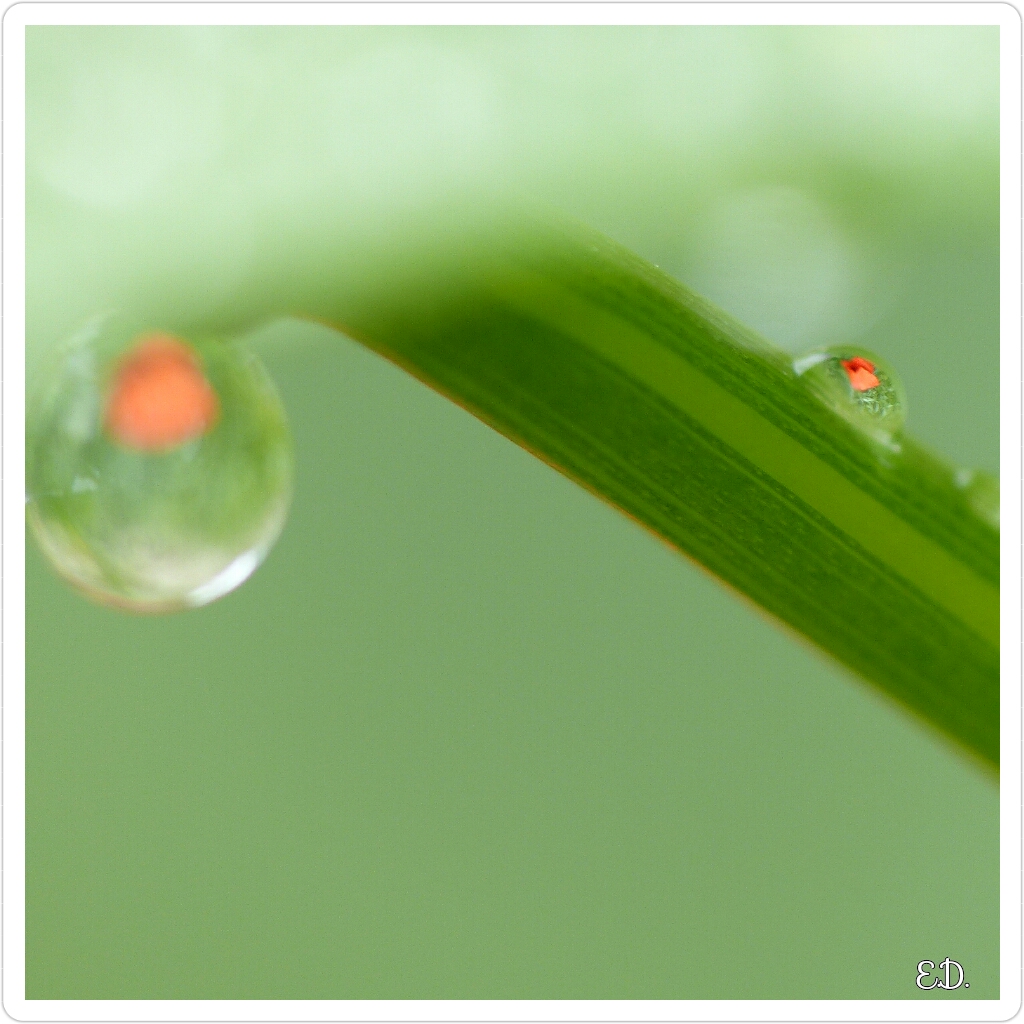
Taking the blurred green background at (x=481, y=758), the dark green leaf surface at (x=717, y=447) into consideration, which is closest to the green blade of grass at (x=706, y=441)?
the dark green leaf surface at (x=717, y=447)

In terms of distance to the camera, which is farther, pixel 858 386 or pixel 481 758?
pixel 481 758

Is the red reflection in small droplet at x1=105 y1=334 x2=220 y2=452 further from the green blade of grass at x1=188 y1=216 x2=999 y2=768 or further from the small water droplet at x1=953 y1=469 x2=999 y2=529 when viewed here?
the small water droplet at x1=953 y1=469 x2=999 y2=529

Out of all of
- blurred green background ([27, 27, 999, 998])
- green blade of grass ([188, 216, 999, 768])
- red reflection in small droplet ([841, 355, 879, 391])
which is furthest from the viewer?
blurred green background ([27, 27, 999, 998])

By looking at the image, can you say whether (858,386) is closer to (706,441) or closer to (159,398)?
(706,441)

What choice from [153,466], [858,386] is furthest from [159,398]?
[858,386]

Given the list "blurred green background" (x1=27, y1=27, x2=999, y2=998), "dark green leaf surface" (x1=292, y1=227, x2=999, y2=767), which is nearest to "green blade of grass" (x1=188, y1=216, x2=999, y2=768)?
"dark green leaf surface" (x1=292, y1=227, x2=999, y2=767)

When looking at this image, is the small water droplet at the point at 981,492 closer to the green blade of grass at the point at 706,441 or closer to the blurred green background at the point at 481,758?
the green blade of grass at the point at 706,441
